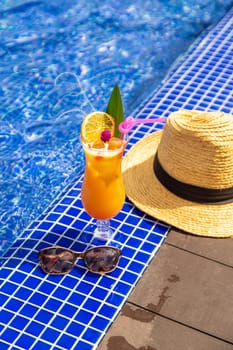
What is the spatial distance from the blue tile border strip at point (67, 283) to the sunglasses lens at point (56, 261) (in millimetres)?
39

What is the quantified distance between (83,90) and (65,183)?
3.88 feet

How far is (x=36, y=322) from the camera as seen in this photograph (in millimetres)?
3031

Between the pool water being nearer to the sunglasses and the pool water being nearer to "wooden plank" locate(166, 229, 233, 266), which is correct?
the sunglasses

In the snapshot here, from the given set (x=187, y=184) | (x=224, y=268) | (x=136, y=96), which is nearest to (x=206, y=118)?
(x=187, y=184)

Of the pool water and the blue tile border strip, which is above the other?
the blue tile border strip

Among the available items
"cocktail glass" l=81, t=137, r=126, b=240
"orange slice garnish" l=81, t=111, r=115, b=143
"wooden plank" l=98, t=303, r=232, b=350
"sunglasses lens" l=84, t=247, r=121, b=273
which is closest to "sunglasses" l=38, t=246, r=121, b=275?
"sunglasses lens" l=84, t=247, r=121, b=273

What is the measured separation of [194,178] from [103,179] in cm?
56

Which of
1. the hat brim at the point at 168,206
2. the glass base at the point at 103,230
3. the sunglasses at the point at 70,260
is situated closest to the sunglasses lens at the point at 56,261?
the sunglasses at the point at 70,260

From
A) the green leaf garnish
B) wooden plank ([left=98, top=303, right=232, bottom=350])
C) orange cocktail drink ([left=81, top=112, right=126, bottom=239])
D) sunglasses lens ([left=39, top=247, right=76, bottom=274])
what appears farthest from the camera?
sunglasses lens ([left=39, top=247, right=76, bottom=274])

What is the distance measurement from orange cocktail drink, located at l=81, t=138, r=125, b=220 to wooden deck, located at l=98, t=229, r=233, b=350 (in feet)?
1.29

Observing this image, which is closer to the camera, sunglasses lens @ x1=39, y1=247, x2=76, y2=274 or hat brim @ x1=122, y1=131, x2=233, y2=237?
sunglasses lens @ x1=39, y1=247, x2=76, y2=274

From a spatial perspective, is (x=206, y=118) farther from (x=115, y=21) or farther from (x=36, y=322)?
(x=115, y=21)

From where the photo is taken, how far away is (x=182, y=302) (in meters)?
3.11

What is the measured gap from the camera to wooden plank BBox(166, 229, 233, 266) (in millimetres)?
3352
